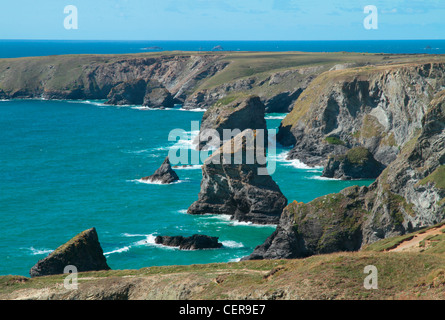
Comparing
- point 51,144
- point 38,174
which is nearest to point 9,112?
point 51,144

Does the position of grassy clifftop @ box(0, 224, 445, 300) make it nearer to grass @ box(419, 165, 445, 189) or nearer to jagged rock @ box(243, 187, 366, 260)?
jagged rock @ box(243, 187, 366, 260)

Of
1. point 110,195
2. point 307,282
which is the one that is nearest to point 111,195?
point 110,195

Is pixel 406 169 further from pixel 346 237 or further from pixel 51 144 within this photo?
pixel 51 144

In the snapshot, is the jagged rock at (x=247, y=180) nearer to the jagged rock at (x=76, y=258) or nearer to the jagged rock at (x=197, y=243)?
the jagged rock at (x=197, y=243)

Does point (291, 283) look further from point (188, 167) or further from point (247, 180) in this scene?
point (188, 167)

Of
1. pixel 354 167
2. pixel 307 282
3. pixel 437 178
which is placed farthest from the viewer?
pixel 354 167

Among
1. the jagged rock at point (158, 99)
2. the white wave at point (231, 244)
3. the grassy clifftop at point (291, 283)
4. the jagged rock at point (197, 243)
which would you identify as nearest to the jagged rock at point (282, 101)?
the jagged rock at point (158, 99)

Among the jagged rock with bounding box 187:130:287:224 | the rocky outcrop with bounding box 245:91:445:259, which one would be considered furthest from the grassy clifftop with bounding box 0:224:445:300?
the jagged rock with bounding box 187:130:287:224
